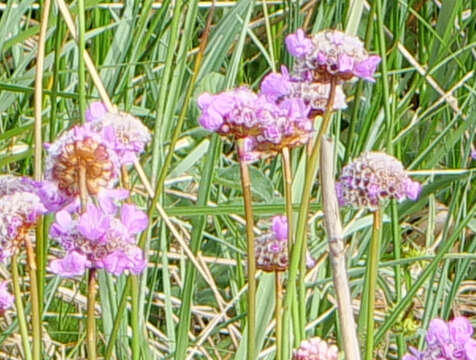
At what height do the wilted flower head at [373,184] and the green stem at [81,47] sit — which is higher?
the green stem at [81,47]

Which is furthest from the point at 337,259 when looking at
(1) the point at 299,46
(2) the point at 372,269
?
(1) the point at 299,46

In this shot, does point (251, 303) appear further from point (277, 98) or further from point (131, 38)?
point (131, 38)

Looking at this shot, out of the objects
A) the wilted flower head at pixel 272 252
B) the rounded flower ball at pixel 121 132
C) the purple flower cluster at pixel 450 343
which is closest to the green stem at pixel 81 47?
the rounded flower ball at pixel 121 132

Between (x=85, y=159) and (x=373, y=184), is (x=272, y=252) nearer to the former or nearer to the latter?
(x=373, y=184)

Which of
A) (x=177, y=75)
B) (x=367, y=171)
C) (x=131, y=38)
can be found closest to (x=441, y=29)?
(x=131, y=38)

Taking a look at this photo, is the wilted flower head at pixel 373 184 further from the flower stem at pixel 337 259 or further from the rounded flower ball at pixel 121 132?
the rounded flower ball at pixel 121 132

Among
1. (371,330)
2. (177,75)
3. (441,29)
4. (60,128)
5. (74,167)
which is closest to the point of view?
(74,167)
